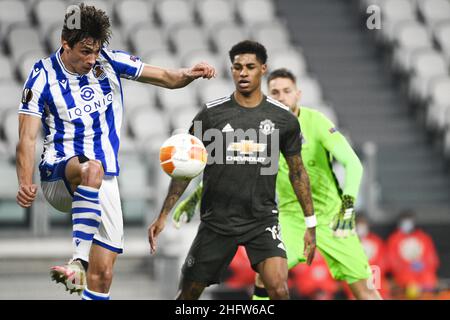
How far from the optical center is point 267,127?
293 inches

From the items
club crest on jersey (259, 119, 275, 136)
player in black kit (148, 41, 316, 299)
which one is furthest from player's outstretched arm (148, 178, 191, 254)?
club crest on jersey (259, 119, 275, 136)

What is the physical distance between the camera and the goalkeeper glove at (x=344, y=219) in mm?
7863

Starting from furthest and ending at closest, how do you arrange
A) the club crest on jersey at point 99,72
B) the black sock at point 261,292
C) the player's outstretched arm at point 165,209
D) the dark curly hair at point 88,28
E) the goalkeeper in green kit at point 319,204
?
1. the goalkeeper in green kit at point 319,204
2. the black sock at point 261,292
3. the player's outstretched arm at point 165,209
4. the club crest on jersey at point 99,72
5. the dark curly hair at point 88,28

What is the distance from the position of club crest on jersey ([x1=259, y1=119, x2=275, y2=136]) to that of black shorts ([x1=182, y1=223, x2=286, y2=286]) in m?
0.66

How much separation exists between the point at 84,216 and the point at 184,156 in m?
0.78

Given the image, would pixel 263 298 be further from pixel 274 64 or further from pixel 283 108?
pixel 274 64

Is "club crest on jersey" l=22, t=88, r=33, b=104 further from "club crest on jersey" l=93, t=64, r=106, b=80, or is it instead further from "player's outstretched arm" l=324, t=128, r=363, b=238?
"player's outstretched arm" l=324, t=128, r=363, b=238

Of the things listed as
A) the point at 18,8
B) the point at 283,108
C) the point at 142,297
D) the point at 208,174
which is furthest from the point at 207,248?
the point at 18,8

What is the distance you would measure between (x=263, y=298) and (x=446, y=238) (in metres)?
6.29

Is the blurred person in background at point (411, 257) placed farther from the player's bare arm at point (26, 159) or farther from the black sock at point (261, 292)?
the player's bare arm at point (26, 159)

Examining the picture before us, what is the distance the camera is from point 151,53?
1488 cm

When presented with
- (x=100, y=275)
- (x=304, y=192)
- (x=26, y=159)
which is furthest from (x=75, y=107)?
(x=304, y=192)

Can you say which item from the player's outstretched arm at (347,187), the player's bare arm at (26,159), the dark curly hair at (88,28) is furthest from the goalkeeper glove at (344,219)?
the player's bare arm at (26,159)

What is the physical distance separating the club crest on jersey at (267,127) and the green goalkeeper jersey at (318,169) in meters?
0.87
